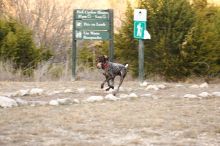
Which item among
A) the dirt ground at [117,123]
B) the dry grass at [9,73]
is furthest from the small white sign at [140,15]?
the dry grass at [9,73]

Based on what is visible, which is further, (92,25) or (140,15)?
(92,25)

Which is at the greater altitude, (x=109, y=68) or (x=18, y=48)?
(x=18, y=48)

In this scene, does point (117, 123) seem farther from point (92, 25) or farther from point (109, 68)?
point (92, 25)

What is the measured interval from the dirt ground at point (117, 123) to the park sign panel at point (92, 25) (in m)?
4.53

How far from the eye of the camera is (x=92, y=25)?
16141 millimetres

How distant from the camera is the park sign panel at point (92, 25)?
16.1m

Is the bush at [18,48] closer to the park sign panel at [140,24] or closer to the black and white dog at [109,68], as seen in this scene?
the park sign panel at [140,24]

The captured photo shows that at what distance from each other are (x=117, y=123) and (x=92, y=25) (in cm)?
797

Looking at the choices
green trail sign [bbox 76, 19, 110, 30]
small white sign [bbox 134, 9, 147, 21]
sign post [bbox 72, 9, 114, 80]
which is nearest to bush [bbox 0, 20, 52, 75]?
sign post [bbox 72, 9, 114, 80]

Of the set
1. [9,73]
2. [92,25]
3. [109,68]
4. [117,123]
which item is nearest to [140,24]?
[92,25]

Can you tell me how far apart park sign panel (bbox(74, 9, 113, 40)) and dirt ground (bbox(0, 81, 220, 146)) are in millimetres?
4534

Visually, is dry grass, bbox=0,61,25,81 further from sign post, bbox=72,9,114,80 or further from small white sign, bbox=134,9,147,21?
small white sign, bbox=134,9,147,21

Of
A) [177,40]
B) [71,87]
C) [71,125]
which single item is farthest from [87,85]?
[71,125]

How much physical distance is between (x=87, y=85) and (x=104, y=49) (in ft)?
11.6
